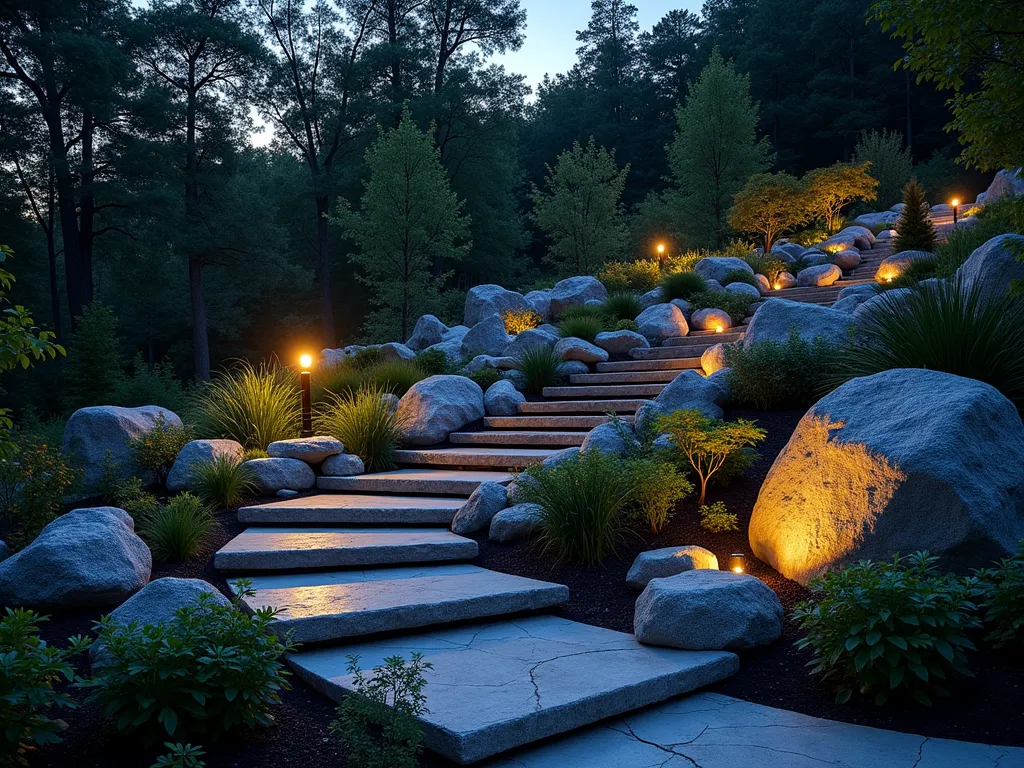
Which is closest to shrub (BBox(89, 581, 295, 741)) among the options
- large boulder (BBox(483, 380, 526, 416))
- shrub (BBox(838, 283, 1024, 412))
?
shrub (BBox(838, 283, 1024, 412))

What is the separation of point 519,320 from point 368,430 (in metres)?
5.99

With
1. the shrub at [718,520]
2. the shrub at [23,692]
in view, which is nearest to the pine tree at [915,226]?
the shrub at [718,520]

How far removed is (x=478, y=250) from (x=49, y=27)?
1709 centimetres

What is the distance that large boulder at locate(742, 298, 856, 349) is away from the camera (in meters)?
7.08

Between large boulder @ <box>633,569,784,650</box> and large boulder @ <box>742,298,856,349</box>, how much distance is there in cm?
379

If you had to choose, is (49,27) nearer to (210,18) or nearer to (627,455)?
(210,18)

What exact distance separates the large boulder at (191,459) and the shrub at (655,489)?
3.92 m

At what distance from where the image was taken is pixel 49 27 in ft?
61.2

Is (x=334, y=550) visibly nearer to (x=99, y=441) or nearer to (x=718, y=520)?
(x=718, y=520)

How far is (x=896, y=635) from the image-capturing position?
3.21 metres

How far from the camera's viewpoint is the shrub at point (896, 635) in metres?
3.13

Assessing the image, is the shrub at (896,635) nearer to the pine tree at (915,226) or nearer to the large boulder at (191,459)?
the large boulder at (191,459)

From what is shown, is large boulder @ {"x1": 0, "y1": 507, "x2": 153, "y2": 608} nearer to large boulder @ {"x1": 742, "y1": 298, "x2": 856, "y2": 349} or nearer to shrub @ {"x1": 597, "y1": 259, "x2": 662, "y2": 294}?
large boulder @ {"x1": 742, "y1": 298, "x2": 856, "y2": 349}

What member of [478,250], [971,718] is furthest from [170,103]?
[971,718]
